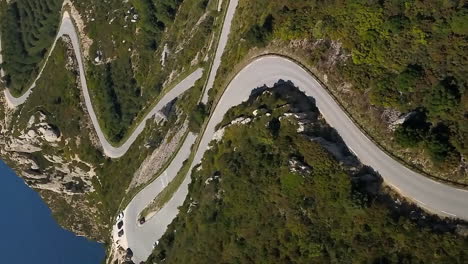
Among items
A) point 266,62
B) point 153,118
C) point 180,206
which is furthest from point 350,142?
point 153,118

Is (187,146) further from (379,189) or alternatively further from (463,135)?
(463,135)

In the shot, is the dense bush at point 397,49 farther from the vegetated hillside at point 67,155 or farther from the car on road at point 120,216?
the car on road at point 120,216

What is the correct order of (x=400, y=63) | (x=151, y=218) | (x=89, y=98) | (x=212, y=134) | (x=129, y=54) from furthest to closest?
(x=89, y=98) < (x=129, y=54) < (x=151, y=218) < (x=212, y=134) < (x=400, y=63)

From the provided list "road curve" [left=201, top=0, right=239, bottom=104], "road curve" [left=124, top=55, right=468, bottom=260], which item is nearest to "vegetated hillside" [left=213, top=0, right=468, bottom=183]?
"road curve" [left=124, top=55, right=468, bottom=260]

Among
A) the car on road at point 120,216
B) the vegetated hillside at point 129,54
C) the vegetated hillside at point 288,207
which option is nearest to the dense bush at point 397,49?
the vegetated hillside at point 288,207

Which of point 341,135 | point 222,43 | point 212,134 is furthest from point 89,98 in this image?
point 341,135

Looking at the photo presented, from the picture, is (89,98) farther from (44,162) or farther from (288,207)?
(288,207)

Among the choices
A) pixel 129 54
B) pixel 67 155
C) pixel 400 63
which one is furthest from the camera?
pixel 67 155
